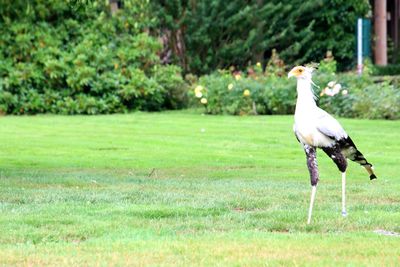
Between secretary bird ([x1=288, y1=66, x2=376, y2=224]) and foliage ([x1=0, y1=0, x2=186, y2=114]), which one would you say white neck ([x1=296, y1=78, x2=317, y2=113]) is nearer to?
secretary bird ([x1=288, y1=66, x2=376, y2=224])

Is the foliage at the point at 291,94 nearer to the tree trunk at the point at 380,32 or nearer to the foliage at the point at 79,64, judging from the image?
the foliage at the point at 79,64

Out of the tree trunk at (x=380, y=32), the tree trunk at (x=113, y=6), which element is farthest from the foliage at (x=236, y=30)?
the tree trunk at (x=380, y=32)

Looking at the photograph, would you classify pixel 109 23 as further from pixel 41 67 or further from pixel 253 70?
pixel 253 70

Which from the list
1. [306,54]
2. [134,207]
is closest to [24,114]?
[306,54]

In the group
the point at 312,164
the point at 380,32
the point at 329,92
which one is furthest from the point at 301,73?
the point at 380,32

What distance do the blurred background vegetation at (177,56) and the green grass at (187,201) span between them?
16.5 feet

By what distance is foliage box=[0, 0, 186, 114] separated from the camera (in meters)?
25.0

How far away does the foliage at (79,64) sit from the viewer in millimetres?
25016

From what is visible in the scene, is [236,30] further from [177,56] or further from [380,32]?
[380,32]

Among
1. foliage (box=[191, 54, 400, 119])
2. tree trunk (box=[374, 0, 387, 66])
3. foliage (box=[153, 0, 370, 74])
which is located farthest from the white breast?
tree trunk (box=[374, 0, 387, 66])

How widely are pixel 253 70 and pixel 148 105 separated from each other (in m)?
3.33

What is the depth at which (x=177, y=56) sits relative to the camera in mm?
29922

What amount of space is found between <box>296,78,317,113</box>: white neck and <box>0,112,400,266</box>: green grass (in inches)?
40.3

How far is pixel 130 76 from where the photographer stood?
2588 cm
